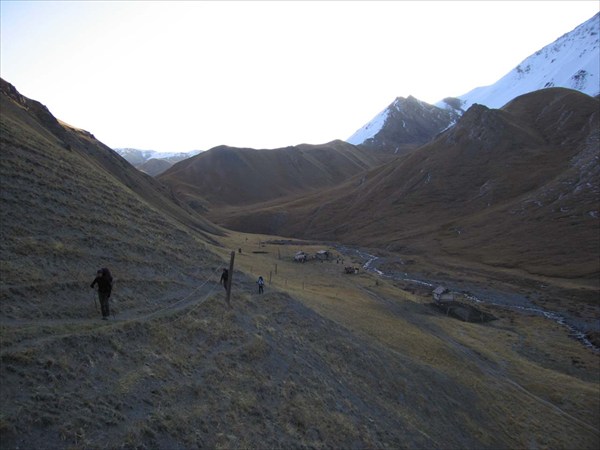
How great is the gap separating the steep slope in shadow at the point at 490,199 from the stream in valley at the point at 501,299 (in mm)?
16320

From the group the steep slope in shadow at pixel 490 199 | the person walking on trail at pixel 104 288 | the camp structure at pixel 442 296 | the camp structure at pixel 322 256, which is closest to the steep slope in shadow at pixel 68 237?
the person walking on trail at pixel 104 288

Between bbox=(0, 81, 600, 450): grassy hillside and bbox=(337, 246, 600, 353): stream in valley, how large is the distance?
7362 millimetres

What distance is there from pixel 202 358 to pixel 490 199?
11186 centimetres

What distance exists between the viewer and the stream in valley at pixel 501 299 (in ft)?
154

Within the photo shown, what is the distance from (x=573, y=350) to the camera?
40.3 meters

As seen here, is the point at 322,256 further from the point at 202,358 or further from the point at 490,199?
the point at 490,199

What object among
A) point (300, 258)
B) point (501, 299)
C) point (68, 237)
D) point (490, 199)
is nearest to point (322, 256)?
point (300, 258)

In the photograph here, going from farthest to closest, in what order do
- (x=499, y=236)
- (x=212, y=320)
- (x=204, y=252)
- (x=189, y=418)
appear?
(x=499, y=236) < (x=204, y=252) < (x=212, y=320) < (x=189, y=418)

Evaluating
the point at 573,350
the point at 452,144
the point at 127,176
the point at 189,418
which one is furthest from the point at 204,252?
the point at 452,144

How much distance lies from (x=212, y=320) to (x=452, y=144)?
472ft

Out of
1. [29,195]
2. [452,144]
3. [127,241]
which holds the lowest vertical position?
[127,241]

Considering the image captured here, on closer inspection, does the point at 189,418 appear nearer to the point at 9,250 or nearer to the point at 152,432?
the point at 152,432

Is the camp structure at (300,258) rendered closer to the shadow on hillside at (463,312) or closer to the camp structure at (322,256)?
the camp structure at (322,256)

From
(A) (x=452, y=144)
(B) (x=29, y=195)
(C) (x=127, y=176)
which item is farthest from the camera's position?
(A) (x=452, y=144)
